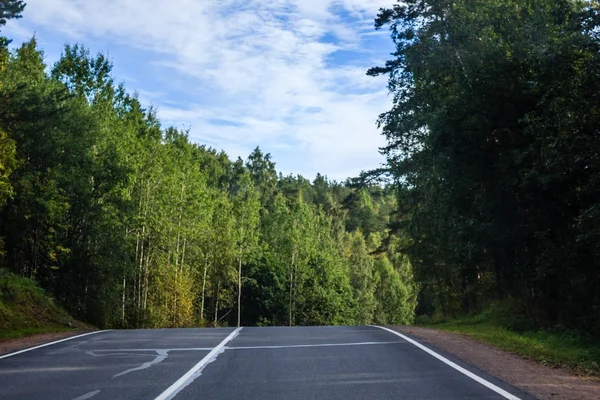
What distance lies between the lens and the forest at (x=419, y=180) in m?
16.5

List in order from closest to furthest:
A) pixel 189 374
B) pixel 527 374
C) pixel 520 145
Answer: pixel 189 374 < pixel 527 374 < pixel 520 145

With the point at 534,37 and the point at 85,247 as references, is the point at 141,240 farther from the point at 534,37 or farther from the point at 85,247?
the point at 534,37

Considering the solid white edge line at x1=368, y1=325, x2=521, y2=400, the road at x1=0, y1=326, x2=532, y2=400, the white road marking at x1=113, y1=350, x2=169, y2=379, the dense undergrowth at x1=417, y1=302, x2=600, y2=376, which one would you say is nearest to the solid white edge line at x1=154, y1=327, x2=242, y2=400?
the road at x1=0, y1=326, x2=532, y2=400

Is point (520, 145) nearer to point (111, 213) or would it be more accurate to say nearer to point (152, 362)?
point (152, 362)

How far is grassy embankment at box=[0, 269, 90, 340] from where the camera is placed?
20.4m

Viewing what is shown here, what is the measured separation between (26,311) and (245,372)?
16.7 m

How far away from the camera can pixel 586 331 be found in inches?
648

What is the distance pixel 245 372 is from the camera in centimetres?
920

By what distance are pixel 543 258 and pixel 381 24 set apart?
1699 cm

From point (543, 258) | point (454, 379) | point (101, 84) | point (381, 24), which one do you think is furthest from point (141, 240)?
point (454, 379)

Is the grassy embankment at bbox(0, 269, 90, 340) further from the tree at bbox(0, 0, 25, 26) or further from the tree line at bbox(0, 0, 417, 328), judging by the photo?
the tree at bbox(0, 0, 25, 26)

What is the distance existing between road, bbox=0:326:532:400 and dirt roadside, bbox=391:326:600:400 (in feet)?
1.28

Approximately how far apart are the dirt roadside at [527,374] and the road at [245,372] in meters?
0.39

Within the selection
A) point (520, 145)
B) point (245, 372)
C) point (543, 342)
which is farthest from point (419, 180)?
point (245, 372)
